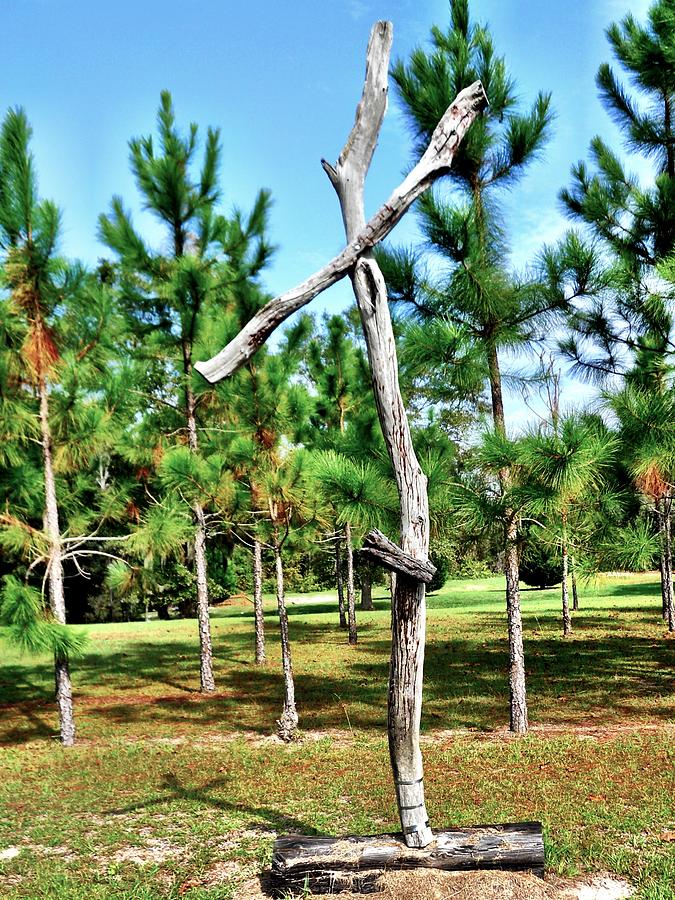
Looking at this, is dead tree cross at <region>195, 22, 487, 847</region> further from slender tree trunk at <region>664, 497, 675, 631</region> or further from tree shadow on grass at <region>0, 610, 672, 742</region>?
slender tree trunk at <region>664, 497, 675, 631</region>

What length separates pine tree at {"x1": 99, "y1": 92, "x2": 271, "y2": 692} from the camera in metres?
11.9

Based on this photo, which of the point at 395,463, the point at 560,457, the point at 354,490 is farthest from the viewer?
the point at 560,457

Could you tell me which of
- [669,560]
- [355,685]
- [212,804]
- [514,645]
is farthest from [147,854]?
[669,560]

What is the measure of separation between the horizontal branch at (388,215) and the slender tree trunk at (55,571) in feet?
20.1

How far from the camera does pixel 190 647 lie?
18469 mm

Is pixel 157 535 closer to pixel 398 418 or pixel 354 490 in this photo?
pixel 354 490

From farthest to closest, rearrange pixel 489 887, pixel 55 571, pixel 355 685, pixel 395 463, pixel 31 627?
pixel 355 685, pixel 55 571, pixel 31 627, pixel 395 463, pixel 489 887

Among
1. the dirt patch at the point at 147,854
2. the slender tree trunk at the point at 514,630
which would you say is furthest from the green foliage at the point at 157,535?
the dirt patch at the point at 147,854

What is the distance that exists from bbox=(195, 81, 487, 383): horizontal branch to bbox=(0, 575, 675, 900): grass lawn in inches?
143

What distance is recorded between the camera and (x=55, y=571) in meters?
9.23

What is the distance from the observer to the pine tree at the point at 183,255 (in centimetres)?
1189

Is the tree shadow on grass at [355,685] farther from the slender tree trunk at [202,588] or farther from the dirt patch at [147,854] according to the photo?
the dirt patch at [147,854]

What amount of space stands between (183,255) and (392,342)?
8.83 m

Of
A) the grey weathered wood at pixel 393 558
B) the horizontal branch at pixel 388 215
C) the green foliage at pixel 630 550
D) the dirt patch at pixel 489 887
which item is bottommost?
the dirt patch at pixel 489 887
